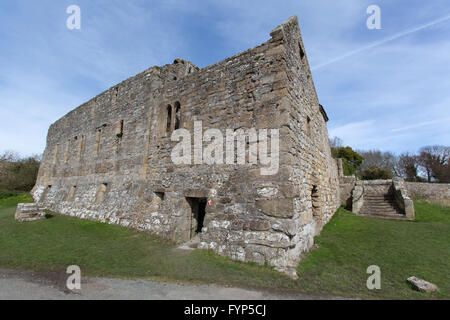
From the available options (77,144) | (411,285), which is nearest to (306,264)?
(411,285)

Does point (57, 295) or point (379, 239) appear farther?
point (379, 239)

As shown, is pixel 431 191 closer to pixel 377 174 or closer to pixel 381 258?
pixel 377 174

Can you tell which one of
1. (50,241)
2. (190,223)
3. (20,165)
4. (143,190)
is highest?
(20,165)

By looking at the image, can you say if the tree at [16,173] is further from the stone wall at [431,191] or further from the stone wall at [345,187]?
the stone wall at [431,191]

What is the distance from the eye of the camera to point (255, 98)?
6.11 meters

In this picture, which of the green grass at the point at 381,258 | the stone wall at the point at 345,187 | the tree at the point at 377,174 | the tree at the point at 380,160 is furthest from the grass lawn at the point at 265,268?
the tree at the point at 380,160

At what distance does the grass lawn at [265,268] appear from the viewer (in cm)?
411

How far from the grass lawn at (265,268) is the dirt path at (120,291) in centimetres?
31

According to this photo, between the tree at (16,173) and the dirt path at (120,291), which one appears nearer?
the dirt path at (120,291)

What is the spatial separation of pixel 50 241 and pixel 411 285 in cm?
992

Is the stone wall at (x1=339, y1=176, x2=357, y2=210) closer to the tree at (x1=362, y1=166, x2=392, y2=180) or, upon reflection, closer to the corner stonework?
the tree at (x1=362, y1=166, x2=392, y2=180)

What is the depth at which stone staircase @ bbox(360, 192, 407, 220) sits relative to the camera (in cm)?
1090

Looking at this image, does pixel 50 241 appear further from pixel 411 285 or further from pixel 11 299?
pixel 411 285
